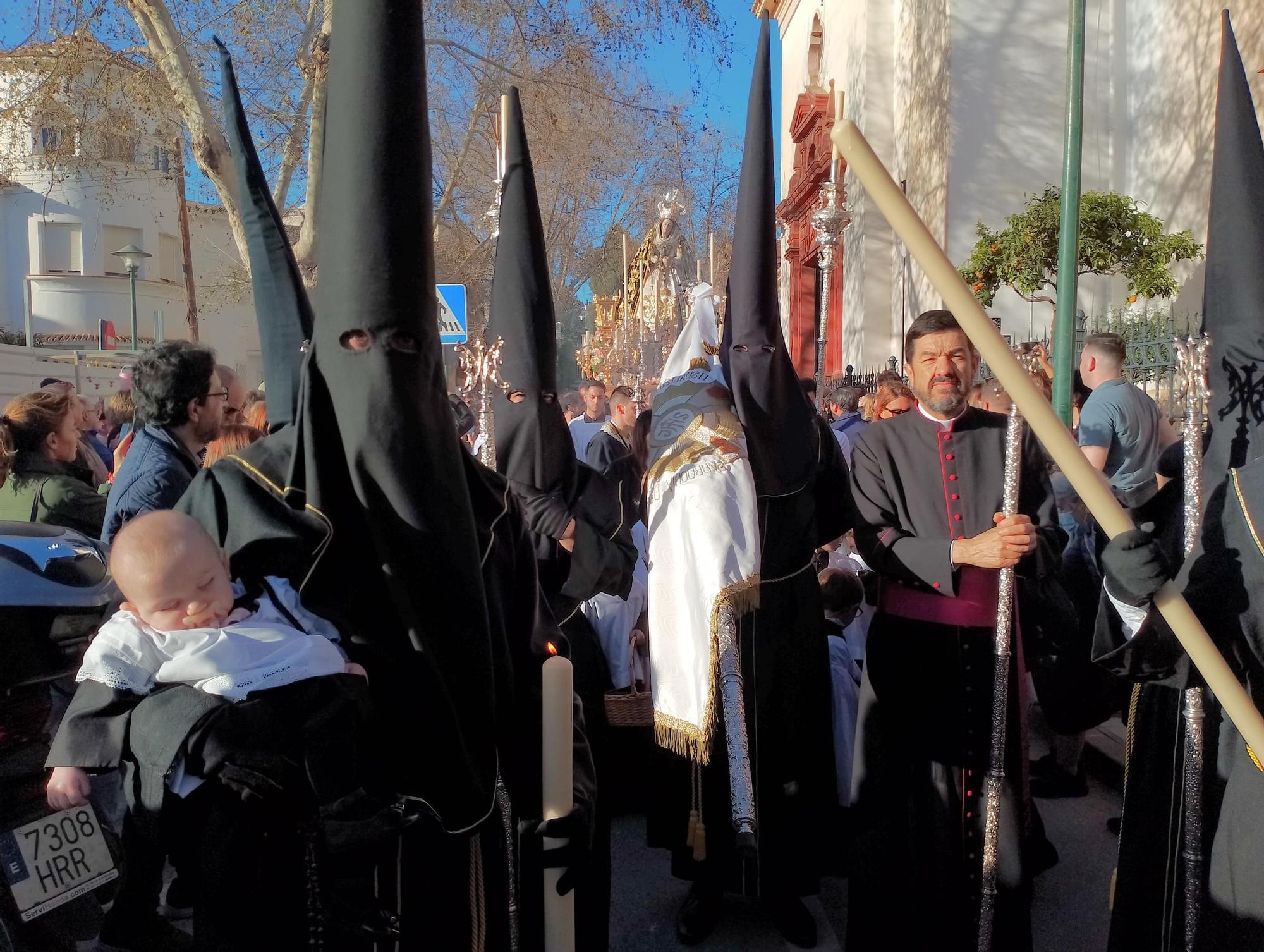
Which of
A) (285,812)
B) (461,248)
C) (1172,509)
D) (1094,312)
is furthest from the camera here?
(461,248)

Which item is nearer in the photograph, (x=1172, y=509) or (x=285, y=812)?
(x=285, y=812)

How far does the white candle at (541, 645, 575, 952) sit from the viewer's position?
166 centimetres

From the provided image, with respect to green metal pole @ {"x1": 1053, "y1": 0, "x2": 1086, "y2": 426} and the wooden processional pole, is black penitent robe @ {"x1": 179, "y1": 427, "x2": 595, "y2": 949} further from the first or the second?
green metal pole @ {"x1": 1053, "y1": 0, "x2": 1086, "y2": 426}

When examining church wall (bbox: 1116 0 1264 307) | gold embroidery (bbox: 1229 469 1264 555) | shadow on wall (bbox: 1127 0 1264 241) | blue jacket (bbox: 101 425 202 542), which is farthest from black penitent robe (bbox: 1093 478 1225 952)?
shadow on wall (bbox: 1127 0 1264 241)

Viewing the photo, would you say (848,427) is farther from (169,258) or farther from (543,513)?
(169,258)

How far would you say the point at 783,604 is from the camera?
12.8 feet

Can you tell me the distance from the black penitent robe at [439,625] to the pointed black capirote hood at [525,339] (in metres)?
0.95

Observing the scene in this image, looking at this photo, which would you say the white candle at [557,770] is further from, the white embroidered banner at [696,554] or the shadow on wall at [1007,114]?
the shadow on wall at [1007,114]

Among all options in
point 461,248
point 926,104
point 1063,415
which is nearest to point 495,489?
point 1063,415

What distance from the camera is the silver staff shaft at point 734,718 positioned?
3.60 meters

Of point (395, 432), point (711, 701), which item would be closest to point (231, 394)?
point (711, 701)

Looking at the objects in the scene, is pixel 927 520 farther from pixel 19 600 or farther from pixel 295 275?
pixel 19 600

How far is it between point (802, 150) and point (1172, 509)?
737 inches

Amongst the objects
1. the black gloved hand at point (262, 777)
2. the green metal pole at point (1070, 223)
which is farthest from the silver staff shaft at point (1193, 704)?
the green metal pole at point (1070, 223)
